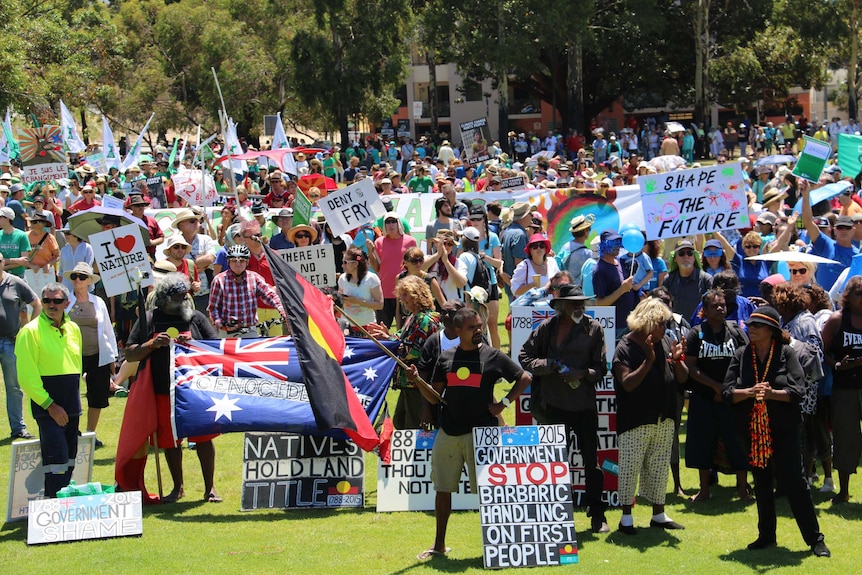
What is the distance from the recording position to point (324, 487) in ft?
32.0

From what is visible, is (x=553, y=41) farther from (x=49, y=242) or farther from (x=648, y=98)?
(x=49, y=242)

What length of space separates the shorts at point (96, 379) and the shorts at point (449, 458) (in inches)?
169

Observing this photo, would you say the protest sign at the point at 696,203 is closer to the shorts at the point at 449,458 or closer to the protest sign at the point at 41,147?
the shorts at the point at 449,458

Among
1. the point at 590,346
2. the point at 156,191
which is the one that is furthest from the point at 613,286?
the point at 156,191

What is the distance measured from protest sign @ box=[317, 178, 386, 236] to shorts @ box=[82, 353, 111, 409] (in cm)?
391

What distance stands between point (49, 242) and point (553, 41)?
114ft

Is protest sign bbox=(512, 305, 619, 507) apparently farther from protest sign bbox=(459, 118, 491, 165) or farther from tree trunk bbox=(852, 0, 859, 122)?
tree trunk bbox=(852, 0, 859, 122)

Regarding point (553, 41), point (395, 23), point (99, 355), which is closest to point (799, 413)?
point (99, 355)

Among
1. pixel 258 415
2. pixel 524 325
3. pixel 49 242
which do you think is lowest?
pixel 258 415

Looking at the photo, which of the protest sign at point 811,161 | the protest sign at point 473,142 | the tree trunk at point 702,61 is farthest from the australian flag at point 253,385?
the tree trunk at point 702,61

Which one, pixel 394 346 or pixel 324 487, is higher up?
pixel 394 346

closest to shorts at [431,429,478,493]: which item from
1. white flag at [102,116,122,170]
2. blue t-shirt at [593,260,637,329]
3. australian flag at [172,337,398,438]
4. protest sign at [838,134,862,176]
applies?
australian flag at [172,337,398,438]

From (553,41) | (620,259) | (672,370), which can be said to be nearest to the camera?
(672,370)

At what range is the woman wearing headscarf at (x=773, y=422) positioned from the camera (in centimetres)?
806
